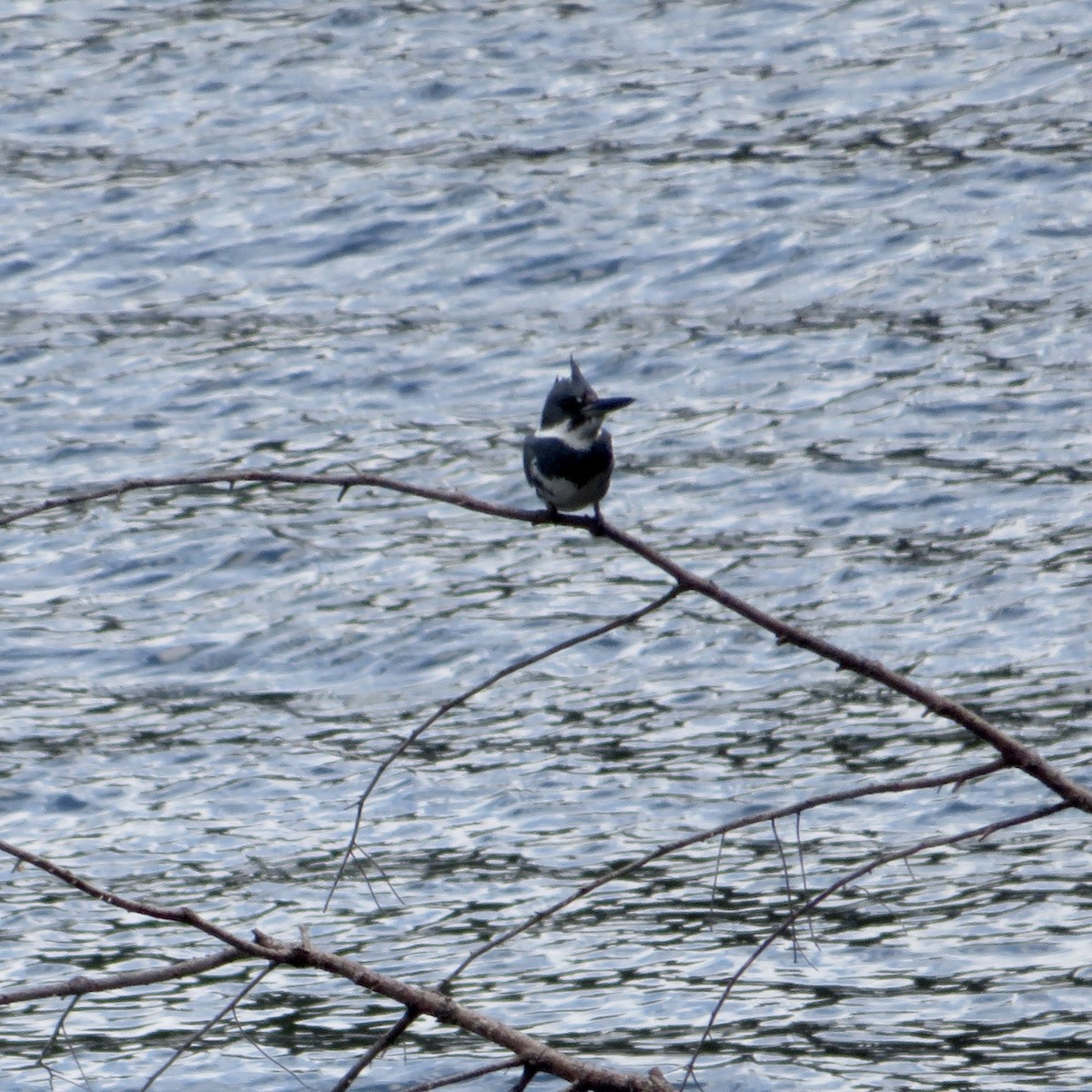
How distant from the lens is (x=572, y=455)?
5.08 metres

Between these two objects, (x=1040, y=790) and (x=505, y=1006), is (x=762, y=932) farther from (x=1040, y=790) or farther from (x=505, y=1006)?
(x=1040, y=790)

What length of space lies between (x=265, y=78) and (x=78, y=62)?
4.98 ft

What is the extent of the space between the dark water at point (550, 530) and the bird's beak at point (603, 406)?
1.03 metres

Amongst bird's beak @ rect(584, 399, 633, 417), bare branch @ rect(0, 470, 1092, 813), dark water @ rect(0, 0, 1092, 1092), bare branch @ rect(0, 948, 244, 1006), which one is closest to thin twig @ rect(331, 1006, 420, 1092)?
bare branch @ rect(0, 948, 244, 1006)

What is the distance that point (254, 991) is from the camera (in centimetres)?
620

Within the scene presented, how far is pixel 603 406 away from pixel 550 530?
15.9ft

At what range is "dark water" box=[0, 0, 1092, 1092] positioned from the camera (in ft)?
20.0

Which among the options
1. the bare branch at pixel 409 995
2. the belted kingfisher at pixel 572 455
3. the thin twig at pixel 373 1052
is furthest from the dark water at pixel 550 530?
the belted kingfisher at pixel 572 455

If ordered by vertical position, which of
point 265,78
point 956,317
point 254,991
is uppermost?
point 265,78

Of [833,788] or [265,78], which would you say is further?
[265,78]

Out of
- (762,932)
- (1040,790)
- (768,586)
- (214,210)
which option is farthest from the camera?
(214,210)

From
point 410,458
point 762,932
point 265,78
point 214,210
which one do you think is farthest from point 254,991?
point 265,78

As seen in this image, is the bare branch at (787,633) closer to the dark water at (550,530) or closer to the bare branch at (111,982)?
the bare branch at (111,982)

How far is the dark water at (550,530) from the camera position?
611 cm
